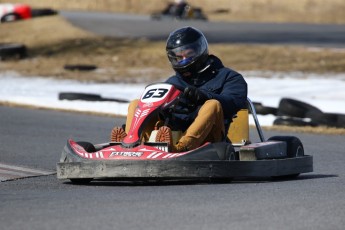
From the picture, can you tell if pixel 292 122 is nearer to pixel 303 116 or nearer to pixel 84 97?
pixel 303 116

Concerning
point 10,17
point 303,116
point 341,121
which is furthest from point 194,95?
point 10,17

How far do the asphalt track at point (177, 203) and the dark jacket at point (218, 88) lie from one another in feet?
1.80

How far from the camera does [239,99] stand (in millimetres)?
8250

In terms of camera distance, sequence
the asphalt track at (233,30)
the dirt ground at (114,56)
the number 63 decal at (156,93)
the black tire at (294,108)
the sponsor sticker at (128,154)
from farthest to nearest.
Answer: the asphalt track at (233,30), the dirt ground at (114,56), the black tire at (294,108), the number 63 decal at (156,93), the sponsor sticker at (128,154)

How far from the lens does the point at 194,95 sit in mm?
7914

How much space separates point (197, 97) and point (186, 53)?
0.58 m

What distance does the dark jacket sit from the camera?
26.5 feet

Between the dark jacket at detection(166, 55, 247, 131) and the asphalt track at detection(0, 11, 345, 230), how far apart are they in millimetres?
548

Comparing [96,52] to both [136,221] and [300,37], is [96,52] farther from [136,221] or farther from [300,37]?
[136,221]

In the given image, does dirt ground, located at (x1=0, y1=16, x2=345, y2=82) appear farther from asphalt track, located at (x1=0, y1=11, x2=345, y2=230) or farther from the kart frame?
the kart frame

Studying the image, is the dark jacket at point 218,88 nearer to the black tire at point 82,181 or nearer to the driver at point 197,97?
the driver at point 197,97

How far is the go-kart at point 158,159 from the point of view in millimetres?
7355

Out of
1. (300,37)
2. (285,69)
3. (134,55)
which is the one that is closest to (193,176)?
(285,69)

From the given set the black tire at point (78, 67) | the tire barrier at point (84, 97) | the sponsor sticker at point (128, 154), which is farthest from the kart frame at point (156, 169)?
the black tire at point (78, 67)
